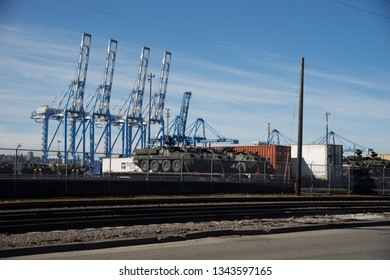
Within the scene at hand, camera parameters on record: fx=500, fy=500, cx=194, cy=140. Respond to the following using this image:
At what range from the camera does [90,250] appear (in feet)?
32.6

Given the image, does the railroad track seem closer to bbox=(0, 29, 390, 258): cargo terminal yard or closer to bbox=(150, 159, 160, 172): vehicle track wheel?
bbox=(0, 29, 390, 258): cargo terminal yard

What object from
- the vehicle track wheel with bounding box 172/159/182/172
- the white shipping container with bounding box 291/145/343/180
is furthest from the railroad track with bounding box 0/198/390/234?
the white shipping container with bounding box 291/145/343/180

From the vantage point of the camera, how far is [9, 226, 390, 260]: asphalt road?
927 cm

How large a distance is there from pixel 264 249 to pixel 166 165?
2997 cm

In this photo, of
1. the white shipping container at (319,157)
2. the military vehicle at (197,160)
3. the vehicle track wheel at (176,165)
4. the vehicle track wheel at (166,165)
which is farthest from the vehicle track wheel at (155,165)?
the white shipping container at (319,157)

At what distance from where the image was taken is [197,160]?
37.7 m

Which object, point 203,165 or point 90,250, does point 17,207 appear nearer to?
point 90,250

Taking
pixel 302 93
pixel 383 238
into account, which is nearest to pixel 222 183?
pixel 302 93

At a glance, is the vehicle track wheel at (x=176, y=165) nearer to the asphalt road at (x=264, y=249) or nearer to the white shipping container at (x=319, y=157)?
→ the white shipping container at (x=319, y=157)

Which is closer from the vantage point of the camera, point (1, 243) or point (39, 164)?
point (1, 243)

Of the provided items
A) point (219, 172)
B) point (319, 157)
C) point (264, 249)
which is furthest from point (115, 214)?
point (319, 157)

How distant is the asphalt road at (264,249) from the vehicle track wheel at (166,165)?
2746 centimetres

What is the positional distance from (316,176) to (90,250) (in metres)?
32.2

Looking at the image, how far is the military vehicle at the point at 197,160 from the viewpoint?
119 feet
